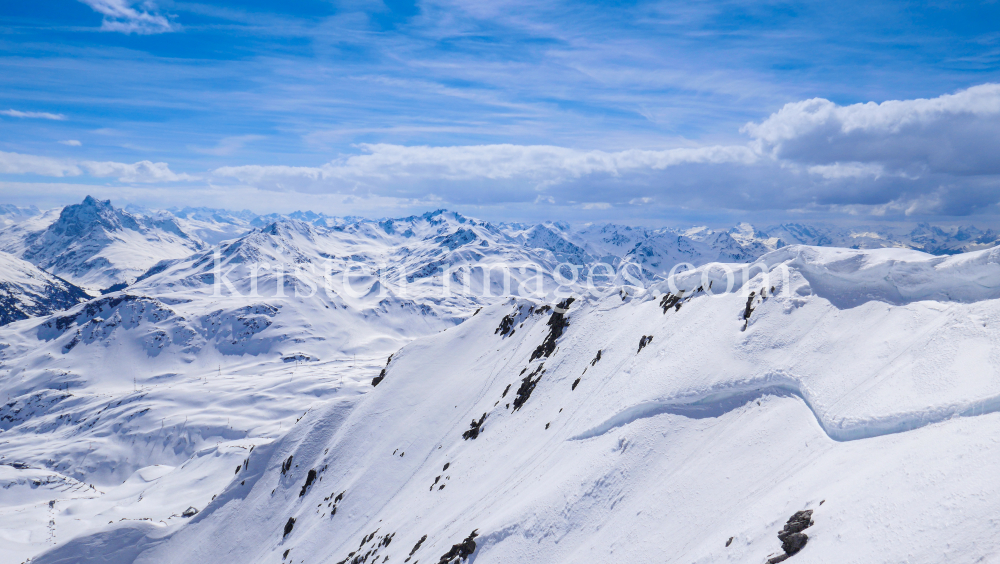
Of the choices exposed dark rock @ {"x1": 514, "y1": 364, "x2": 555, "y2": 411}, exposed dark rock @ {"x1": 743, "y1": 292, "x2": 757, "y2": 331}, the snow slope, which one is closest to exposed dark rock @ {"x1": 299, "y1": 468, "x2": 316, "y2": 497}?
the snow slope

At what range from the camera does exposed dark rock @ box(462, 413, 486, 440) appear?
52925 mm

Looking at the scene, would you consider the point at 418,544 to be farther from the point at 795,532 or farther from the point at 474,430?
the point at 795,532

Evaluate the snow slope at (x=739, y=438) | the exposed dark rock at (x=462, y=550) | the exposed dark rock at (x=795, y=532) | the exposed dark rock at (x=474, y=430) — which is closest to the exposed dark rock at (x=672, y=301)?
the snow slope at (x=739, y=438)

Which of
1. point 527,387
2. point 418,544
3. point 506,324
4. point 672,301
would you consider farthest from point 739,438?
point 506,324

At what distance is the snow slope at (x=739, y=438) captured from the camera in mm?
15383

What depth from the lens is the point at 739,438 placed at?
2327 centimetres

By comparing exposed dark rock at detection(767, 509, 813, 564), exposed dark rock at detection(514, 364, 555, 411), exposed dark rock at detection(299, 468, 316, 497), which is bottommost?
exposed dark rock at detection(299, 468, 316, 497)

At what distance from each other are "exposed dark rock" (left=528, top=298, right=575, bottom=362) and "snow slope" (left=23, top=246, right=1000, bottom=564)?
3.49 metres

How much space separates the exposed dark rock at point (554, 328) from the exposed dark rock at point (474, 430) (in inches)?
427

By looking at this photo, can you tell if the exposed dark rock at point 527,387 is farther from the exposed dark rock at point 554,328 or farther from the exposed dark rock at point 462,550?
the exposed dark rock at point 462,550

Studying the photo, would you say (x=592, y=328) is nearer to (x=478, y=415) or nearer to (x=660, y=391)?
(x=478, y=415)

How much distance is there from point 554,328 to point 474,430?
17.4m

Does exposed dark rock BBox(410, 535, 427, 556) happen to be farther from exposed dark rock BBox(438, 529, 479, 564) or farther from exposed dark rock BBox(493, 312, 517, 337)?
exposed dark rock BBox(493, 312, 517, 337)

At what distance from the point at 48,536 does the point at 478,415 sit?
128 meters
